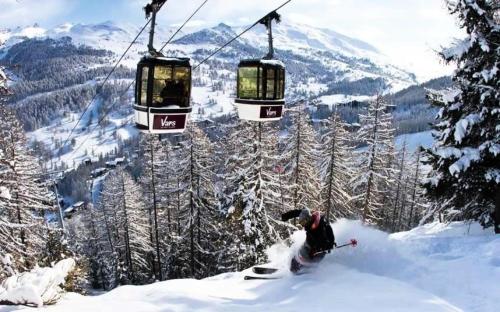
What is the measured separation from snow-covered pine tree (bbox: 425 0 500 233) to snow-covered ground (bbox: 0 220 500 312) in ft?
7.79

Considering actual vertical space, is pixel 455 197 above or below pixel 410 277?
above

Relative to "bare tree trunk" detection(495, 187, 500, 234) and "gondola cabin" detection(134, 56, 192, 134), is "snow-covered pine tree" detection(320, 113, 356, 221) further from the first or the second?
"gondola cabin" detection(134, 56, 192, 134)

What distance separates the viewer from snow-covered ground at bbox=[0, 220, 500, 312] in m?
9.45

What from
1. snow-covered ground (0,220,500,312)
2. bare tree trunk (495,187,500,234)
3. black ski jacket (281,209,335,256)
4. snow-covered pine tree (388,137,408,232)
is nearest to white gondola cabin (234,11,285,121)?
black ski jacket (281,209,335,256)

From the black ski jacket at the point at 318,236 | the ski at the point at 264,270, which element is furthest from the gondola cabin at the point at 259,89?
the ski at the point at 264,270

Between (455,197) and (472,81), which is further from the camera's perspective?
(455,197)

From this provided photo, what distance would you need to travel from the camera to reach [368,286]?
415 inches

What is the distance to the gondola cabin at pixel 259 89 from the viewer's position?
53.7 ft

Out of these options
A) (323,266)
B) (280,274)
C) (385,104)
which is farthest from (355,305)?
(385,104)

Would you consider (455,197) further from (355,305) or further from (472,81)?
(355,305)

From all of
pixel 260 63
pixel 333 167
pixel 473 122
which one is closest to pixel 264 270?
pixel 260 63

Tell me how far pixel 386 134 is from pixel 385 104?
2.25m

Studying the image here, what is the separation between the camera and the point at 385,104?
109 feet

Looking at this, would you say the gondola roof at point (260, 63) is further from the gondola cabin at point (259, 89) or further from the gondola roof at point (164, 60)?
the gondola roof at point (164, 60)
